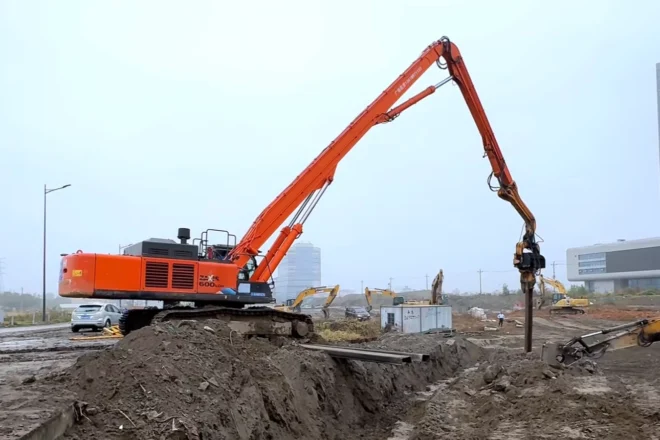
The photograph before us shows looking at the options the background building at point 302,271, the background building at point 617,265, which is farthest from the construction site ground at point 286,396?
the background building at point 617,265

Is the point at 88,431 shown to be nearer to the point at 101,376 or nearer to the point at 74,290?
the point at 101,376

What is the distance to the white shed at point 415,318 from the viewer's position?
76.2 feet

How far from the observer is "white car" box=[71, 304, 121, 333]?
2383cm

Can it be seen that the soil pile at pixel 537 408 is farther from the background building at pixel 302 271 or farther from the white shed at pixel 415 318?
the background building at pixel 302 271

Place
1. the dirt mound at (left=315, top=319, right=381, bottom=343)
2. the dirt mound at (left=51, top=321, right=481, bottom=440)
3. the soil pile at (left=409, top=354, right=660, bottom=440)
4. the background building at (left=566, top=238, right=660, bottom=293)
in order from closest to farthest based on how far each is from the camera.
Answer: the dirt mound at (left=51, top=321, right=481, bottom=440), the soil pile at (left=409, top=354, right=660, bottom=440), the dirt mound at (left=315, top=319, right=381, bottom=343), the background building at (left=566, top=238, right=660, bottom=293)

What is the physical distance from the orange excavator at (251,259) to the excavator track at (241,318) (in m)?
0.02

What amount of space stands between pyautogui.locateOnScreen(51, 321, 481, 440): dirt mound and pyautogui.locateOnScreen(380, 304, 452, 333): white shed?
11.8 m

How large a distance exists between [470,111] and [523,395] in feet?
25.7

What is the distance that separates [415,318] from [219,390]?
17523mm

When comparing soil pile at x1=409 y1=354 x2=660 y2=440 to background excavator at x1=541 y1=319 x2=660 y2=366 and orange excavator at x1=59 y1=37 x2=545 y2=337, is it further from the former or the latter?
orange excavator at x1=59 y1=37 x2=545 y2=337

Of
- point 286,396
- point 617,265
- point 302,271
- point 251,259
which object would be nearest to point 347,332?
point 251,259

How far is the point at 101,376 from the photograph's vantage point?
5895 millimetres

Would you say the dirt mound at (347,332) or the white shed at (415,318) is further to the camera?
the white shed at (415,318)

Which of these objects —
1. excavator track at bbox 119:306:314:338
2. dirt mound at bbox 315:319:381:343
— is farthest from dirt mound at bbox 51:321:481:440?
dirt mound at bbox 315:319:381:343
